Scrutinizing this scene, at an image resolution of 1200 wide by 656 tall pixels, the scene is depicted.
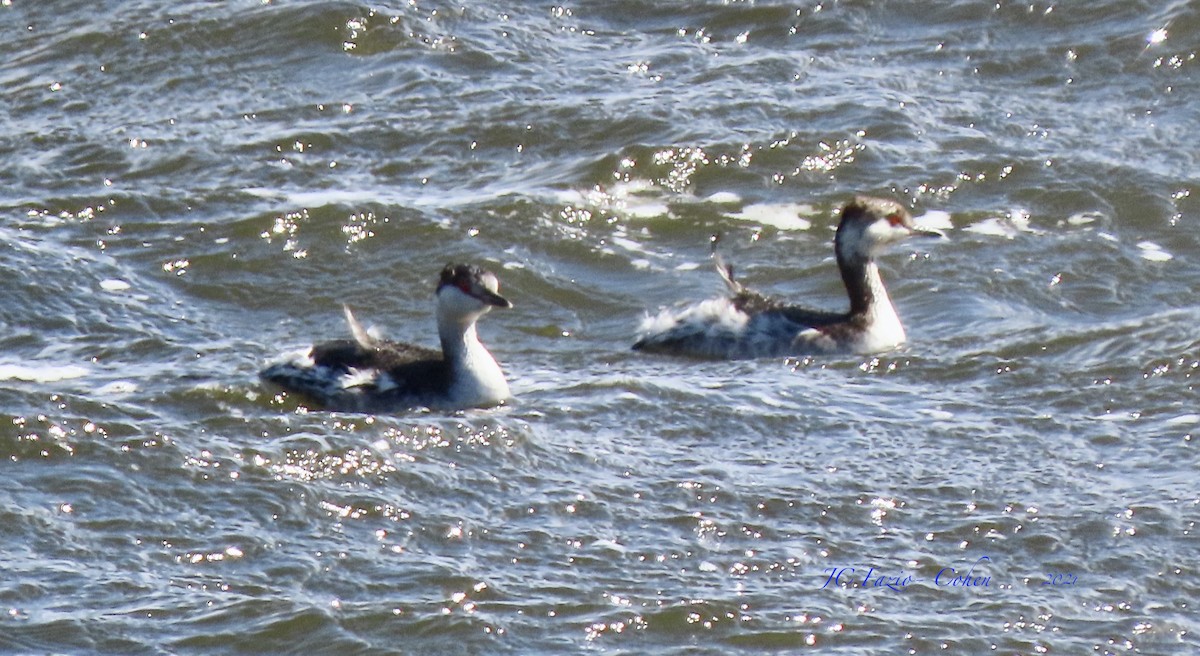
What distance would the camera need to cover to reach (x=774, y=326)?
983 centimetres

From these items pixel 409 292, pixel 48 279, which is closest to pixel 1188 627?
pixel 409 292

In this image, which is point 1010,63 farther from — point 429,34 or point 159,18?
point 159,18

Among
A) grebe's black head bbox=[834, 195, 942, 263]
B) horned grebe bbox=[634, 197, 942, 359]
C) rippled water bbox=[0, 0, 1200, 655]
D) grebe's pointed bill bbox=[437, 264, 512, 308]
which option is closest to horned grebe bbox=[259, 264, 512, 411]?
grebe's pointed bill bbox=[437, 264, 512, 308]

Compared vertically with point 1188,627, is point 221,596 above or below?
above

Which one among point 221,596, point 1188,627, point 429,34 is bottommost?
point 1188,627

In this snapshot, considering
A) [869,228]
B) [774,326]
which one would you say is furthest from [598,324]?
[869,228]

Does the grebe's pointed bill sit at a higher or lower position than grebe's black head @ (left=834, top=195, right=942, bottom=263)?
higher

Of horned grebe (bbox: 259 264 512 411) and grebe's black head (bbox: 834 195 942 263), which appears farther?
grebe's black head (bbox: 834 195 942 263)

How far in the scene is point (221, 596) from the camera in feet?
22.2

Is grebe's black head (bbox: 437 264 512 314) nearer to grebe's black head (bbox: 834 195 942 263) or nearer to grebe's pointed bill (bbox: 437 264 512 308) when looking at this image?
grebe's pointed bill (bbox: 437 264 512 308)

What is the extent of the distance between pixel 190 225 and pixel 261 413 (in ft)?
9.10

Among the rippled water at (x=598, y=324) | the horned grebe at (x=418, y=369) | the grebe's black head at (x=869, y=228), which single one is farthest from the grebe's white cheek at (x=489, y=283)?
the grebe's black head at (x=869, y=228)

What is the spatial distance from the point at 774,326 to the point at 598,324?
3.04 feet

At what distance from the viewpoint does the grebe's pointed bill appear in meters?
9.16
